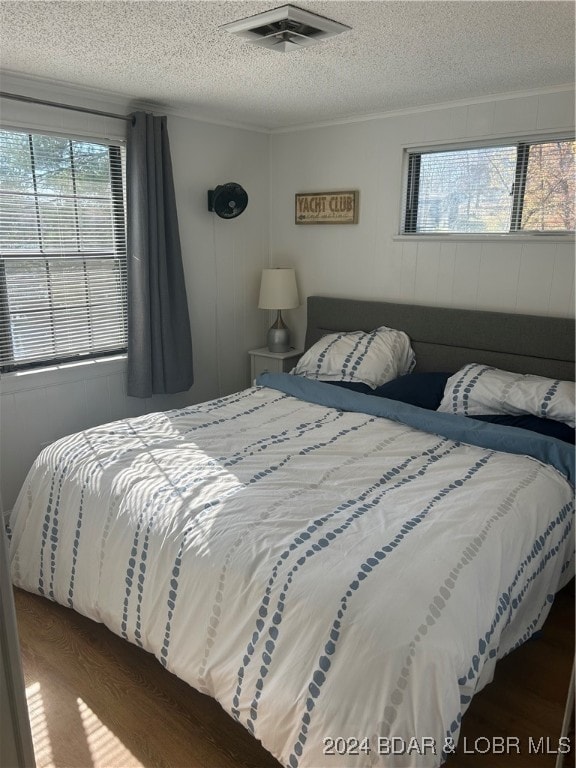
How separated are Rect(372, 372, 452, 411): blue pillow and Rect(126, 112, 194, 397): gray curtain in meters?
1.31

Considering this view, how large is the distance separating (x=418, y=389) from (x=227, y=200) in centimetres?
180

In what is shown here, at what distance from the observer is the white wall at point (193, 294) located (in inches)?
122

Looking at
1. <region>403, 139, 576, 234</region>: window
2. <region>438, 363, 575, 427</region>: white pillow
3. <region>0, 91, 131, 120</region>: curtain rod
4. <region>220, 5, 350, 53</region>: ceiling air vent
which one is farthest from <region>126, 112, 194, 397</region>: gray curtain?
<region>438, 363, 575, 427</region>: white pillow

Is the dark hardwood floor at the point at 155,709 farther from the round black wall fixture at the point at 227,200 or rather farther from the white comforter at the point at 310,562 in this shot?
the round black wall fixture at the point at 227,200

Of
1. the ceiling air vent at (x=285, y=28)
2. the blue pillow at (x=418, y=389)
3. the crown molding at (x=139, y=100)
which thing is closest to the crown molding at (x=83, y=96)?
the crown molding at (x=139, y=100)

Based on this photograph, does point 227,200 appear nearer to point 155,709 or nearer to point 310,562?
point 310,562

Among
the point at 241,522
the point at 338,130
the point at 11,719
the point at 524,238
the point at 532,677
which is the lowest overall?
the point at 532,677

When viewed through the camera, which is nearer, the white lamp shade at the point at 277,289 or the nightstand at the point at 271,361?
the white lamp shade at the point at 277,289

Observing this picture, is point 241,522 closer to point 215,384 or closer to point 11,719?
point 11,719

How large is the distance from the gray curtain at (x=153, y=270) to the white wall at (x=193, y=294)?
0.55 feet

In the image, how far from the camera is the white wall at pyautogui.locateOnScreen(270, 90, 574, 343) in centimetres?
311

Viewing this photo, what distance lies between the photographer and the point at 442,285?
3.54m

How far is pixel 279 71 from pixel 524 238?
1562 mm

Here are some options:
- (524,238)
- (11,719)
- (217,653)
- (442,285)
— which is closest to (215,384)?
(442,285)
